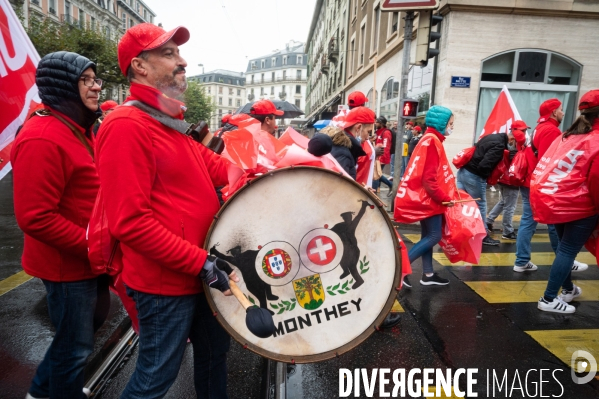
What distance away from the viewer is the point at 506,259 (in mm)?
5402

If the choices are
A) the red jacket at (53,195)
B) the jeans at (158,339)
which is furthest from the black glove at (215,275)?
the red jacket at (53,195)

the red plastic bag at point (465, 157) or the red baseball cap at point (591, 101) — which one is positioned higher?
the red baseball cap at point (591, 101)

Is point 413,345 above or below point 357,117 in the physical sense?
below

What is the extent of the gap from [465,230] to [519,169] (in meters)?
2.03

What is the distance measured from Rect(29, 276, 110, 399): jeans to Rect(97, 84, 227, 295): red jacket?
0.50 meters

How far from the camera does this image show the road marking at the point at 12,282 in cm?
416

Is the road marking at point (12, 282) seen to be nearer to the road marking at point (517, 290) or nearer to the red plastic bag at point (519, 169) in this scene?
the road marking at point (517, 290)

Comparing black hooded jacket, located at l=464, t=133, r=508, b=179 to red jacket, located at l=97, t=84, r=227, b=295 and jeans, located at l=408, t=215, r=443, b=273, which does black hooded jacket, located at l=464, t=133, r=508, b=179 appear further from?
red jacket, located at l=97, t=84, r=227, b=295

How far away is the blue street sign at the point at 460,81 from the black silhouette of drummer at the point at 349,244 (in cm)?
1042

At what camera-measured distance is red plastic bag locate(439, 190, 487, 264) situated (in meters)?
3.95

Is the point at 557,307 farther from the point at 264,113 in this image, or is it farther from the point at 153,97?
the point at 153,97

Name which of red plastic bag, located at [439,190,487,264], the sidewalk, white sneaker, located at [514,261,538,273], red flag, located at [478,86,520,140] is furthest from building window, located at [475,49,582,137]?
red plastic bag, located at [439,190,487,264]

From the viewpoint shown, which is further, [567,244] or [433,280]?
[433,280]

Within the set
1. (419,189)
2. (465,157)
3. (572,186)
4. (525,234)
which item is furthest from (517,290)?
(465,157)
